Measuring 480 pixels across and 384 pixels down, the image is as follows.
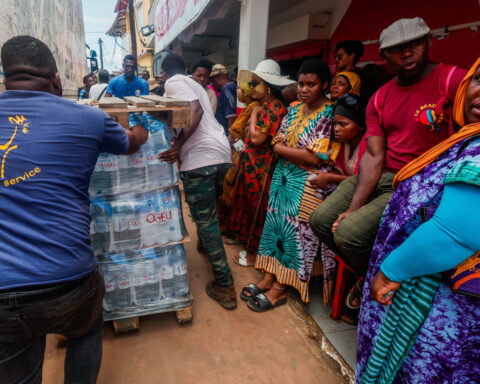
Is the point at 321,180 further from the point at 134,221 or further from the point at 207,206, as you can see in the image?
the point at 134,221

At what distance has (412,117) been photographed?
163 cm

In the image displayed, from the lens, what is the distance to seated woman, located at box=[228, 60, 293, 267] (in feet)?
9.39

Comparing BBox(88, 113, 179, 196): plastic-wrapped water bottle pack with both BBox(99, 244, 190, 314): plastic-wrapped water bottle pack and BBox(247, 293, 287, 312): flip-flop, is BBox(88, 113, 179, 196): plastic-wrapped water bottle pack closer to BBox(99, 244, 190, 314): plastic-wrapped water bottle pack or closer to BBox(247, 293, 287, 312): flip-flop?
BBox(99, 244, 190, 314): plastic-wrapped water bottle pack

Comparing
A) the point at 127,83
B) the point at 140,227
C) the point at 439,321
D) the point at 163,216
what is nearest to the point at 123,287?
the point at 140,227

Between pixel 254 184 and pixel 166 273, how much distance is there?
1.33 meters

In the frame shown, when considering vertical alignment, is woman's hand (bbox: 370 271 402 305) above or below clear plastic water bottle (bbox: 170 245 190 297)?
above

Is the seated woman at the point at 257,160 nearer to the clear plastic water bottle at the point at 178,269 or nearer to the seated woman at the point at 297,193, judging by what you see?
the seated woman at the point at 297,193

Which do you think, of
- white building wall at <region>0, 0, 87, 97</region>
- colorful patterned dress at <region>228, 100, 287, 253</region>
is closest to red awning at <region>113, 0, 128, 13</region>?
white building wall at <region>0, 0, 87, 97</region>

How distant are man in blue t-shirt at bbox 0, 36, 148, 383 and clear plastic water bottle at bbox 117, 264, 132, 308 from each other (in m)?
0.71

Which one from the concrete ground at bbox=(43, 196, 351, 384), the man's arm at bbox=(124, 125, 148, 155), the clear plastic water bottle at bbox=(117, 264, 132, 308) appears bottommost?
the concrete ground at bbox=(43, 196, 351, 384)

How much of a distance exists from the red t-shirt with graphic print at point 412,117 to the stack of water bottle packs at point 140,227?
4.63ft

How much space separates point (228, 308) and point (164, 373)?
756 millimetres

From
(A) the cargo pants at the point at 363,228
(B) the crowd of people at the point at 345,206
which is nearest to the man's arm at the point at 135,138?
(B) the crowd of people at the point at 345,206

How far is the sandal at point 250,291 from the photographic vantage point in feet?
9.07
